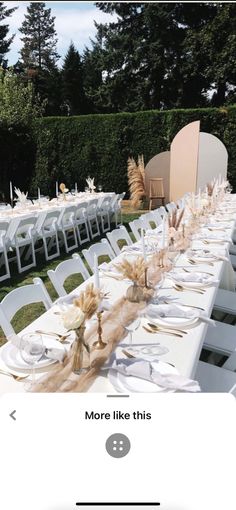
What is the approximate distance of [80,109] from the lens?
2612cm

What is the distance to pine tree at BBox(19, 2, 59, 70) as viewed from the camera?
30.0 metres

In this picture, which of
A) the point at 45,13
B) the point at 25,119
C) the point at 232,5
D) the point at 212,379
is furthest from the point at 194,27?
the point at 212,379

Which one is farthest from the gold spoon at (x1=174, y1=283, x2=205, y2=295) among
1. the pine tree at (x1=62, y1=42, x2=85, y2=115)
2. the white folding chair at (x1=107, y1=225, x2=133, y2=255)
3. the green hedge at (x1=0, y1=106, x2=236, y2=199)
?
the pine tree at (x1=62, y1=42, x2=85, y2=115)

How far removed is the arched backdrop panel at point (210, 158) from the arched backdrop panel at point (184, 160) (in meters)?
0.18

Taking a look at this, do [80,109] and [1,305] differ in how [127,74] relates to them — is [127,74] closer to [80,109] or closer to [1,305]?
[80,109]

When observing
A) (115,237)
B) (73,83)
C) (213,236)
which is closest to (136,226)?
(115,237)

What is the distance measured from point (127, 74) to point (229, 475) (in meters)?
20.3

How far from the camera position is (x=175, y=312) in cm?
209

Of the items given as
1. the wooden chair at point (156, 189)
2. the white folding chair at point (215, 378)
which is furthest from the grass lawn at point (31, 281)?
the wooden chair at point (156, 189)

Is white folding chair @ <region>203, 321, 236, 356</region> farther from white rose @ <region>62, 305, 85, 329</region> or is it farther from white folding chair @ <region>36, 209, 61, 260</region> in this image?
white folding chair @ <region>36, 209, 61, 260</region>

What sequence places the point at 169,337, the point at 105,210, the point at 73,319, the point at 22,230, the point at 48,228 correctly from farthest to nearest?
the point at 105,210
the point at 48,228
the point at 22,230
the point at 169,337
the point at 73,319

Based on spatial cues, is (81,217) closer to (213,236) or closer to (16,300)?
(213,236)

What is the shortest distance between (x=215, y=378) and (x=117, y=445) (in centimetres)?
138

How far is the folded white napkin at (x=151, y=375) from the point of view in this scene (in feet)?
4.54
